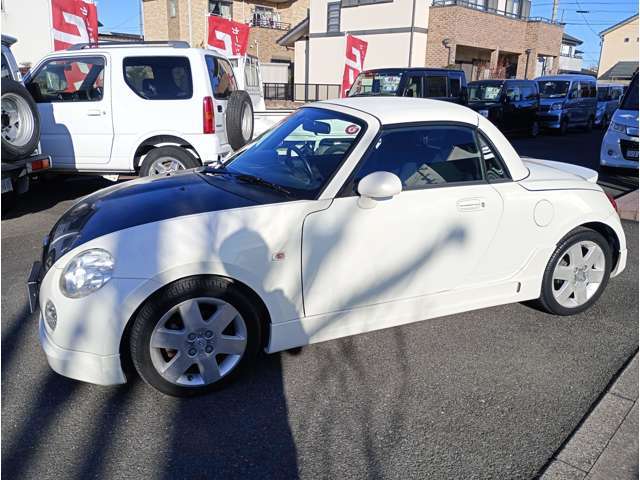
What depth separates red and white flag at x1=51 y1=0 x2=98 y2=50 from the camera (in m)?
10.7

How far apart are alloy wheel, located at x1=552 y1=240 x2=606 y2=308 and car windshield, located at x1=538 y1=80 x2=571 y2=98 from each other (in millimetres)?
17854

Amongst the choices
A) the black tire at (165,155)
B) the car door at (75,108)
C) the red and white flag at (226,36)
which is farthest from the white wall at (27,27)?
the black tire at (165,155)

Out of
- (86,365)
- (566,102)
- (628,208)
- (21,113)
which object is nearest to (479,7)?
(566,102)

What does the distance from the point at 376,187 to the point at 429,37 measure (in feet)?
82.4

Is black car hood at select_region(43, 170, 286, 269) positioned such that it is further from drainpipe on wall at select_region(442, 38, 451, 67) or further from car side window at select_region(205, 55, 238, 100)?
drainpipe on wall at select_region(442, 38, 451, 67)

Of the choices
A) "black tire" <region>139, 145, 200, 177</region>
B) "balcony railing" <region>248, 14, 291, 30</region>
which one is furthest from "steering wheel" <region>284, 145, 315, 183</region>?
"balcony railing" <region>248, 14, 291, 30</region>

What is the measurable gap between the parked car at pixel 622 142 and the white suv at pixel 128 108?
663 centimetres

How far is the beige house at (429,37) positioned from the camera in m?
25.1

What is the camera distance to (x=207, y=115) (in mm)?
7082

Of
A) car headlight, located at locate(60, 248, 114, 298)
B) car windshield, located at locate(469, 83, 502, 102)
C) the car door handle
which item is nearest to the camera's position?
car headlight, located at locate(60, 248, 114, 298)

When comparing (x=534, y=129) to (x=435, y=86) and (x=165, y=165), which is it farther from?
(x=165, y=165)

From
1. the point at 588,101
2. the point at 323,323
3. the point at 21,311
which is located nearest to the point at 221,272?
the point at 323,323

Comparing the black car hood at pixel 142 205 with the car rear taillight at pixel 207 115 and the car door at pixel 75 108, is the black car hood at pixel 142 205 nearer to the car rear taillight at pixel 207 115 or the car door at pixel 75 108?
the car rear taillight at pixel 207 115

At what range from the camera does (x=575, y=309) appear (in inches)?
157
